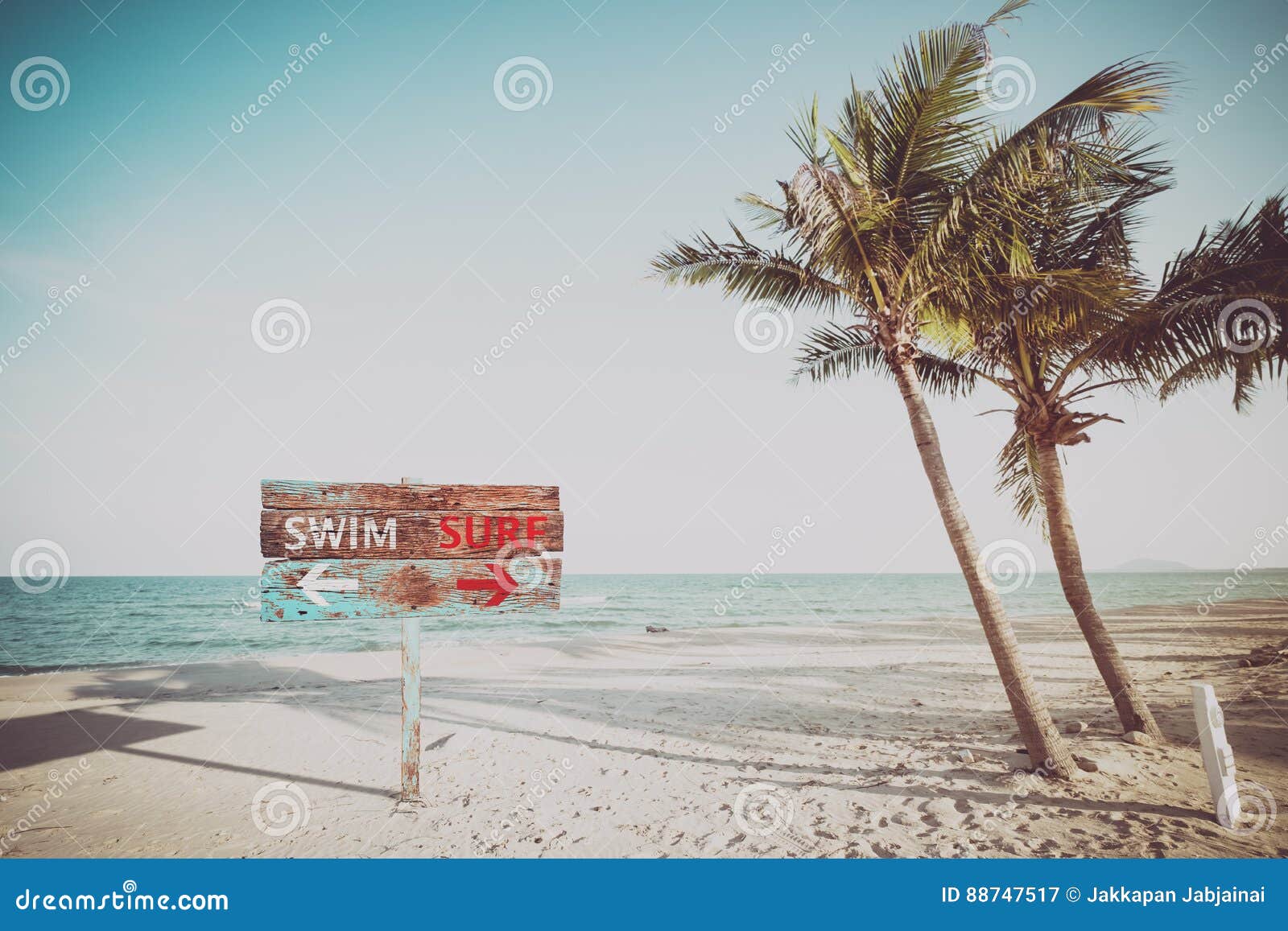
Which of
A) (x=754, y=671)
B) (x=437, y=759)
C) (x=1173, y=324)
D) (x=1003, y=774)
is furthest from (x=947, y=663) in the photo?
(x=437, y=759)

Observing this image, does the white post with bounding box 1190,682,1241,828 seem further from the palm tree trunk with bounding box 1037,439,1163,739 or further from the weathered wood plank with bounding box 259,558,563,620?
the weathered wood plank with bounding box 259,558,563,620

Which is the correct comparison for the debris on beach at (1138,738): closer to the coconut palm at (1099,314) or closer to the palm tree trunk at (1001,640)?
the coconut palm at (1099,314)

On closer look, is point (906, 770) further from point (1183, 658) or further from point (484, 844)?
point (1183, 658)

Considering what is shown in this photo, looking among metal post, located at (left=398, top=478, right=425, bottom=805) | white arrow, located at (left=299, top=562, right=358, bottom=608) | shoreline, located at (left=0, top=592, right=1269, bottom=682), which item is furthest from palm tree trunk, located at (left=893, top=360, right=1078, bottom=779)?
shoreline, located at (left=0, top=592, right=1269, bottom=682)

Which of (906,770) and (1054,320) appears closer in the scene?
(906,770)

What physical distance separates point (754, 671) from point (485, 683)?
5792 mm

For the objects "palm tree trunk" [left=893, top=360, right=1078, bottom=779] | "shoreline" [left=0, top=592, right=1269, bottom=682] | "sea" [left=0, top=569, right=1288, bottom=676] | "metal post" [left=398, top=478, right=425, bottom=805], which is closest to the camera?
"metal post" [left=398, top=478, right=425, bottom=805]

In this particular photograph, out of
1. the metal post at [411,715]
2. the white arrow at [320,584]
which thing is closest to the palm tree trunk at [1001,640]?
the metal post at [411,715]

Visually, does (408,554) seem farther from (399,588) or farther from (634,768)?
(634,768)

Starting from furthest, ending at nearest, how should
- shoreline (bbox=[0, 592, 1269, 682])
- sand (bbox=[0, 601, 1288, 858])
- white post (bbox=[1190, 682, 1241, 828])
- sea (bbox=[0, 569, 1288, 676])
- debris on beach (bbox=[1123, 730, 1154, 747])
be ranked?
sea (bbox=[0, 569, 1288, 676])
shoreline (bbox=[0, 592, 1269, 682])
debris on beach (bbox=[1123, 730, 1154, 747])
sand (bbox=[0, 601, 1288, 858])
white post (bbox=[1190, 682, 1241, 828])

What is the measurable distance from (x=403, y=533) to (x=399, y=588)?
1.58 ft

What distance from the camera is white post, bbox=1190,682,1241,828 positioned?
410 centimetres

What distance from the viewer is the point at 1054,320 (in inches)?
242

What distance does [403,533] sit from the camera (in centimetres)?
481
